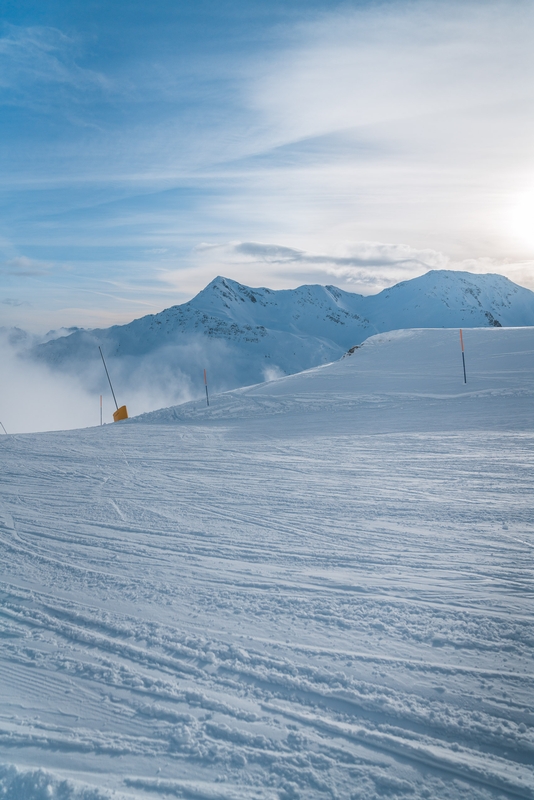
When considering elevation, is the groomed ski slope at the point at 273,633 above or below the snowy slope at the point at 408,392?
below

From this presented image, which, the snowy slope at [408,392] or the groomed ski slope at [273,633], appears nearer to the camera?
the groomed ski slope at [273,633]

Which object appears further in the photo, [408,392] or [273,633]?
[408,392]

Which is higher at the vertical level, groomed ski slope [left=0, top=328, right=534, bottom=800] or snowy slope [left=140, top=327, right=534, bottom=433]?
snowy slope [left=140, top=327, right=534, bottom=433]

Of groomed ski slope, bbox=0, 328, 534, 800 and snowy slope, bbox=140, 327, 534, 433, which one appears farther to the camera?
snowy slope, bbox=140, 327, 534, 433

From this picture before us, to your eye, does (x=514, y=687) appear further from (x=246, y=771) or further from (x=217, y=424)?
(x=217, y=424)

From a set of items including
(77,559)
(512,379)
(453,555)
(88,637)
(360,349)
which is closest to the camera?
(88,637)

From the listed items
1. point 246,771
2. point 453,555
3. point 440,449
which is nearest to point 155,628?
point 246,771

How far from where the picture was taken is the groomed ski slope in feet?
7.25

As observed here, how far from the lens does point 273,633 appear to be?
10.2 ft

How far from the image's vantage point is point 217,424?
42.5ft

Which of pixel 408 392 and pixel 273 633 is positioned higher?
pixel 408 392

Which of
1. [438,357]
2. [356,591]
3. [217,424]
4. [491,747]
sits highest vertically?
[438,357]

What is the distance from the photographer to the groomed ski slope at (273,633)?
2211 mm

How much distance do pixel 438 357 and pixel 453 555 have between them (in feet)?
49.4
